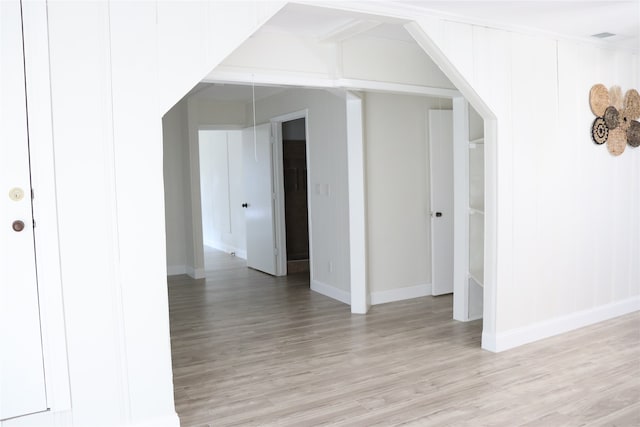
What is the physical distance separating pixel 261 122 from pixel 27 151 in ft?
15.2

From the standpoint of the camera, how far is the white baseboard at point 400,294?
5422mm

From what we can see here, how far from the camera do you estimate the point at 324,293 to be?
19.2 ft

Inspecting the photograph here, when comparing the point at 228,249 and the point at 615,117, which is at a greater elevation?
the point at 615,117

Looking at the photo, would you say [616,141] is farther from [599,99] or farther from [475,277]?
[475,277]

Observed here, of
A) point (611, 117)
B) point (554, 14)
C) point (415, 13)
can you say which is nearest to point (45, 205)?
point (415, 13)

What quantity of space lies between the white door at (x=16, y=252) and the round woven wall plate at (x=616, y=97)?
431 centimetres

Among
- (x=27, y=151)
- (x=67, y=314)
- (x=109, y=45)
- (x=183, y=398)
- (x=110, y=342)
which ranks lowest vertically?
(x=183, y=398)

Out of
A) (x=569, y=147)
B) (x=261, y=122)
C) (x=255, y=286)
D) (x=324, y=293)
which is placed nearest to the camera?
(x=569, y=147)

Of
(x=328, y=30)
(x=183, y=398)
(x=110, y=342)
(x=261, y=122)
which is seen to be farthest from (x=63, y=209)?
(x=261, y=122)

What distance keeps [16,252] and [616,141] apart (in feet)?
14.7

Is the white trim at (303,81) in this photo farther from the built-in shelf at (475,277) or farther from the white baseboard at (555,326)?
the white baseboard at (555,326)

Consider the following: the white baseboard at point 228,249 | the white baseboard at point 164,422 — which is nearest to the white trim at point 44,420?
the white baseboard at point 164,422

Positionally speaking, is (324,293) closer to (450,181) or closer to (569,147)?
(450,181)

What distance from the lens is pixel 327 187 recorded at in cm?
573
